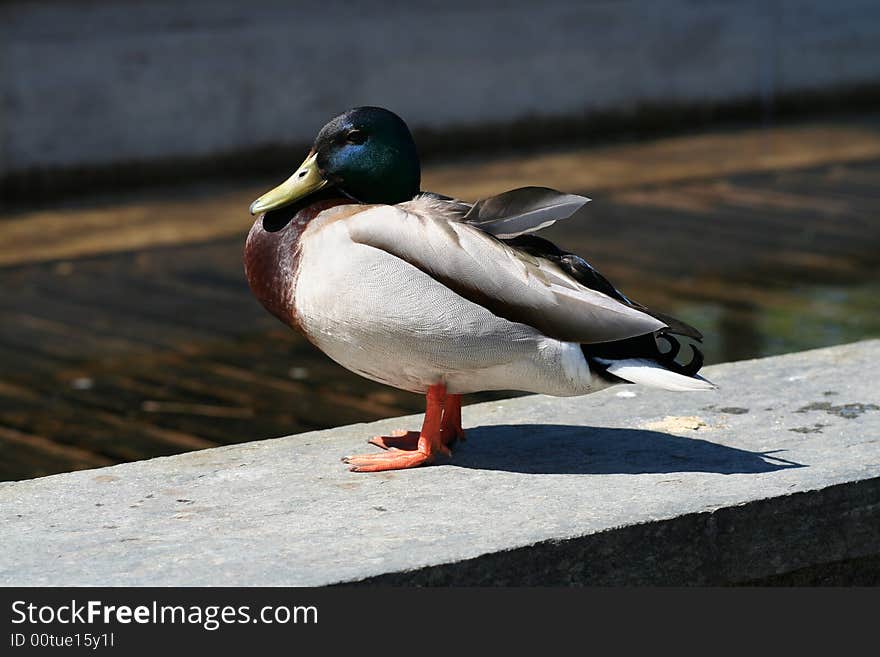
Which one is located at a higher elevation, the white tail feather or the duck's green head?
the duck's green head

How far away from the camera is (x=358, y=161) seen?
3314 millimetres

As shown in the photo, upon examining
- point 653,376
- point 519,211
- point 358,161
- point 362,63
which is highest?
point 362,63

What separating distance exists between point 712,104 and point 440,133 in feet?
6.65

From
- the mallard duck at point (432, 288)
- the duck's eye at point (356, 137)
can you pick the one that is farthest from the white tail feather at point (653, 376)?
the duck's eye at point (356, 137)

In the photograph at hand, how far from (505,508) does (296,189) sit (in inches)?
29.8

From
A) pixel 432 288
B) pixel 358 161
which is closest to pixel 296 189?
pixel 358 161

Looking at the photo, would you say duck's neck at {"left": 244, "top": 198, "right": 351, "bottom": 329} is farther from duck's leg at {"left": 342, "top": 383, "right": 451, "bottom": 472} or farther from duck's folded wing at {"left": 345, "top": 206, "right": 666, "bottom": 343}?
duck's leg at {"left": 342, "top": 383, "right": 451, "bottom": 472}

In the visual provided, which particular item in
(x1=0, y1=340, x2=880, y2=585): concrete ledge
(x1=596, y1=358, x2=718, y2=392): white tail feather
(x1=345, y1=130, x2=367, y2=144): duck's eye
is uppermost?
(x1=345, y1=130, x2=367, y2=144): duck's eye

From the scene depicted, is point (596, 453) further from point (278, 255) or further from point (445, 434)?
point (278, 255)

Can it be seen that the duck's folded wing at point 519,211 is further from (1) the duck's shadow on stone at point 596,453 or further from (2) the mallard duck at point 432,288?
(1) the duck's shadow on stone at point 596,453

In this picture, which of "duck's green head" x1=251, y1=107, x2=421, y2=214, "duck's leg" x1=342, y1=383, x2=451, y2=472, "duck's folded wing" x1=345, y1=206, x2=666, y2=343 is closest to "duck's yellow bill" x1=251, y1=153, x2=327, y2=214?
"duck's green head" x1=251, y1=107, x2=421, y2=214

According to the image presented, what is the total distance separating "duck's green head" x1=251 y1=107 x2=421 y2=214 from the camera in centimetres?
330

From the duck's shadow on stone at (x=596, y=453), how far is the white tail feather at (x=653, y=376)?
230mm

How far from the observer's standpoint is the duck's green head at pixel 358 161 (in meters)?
3.30
